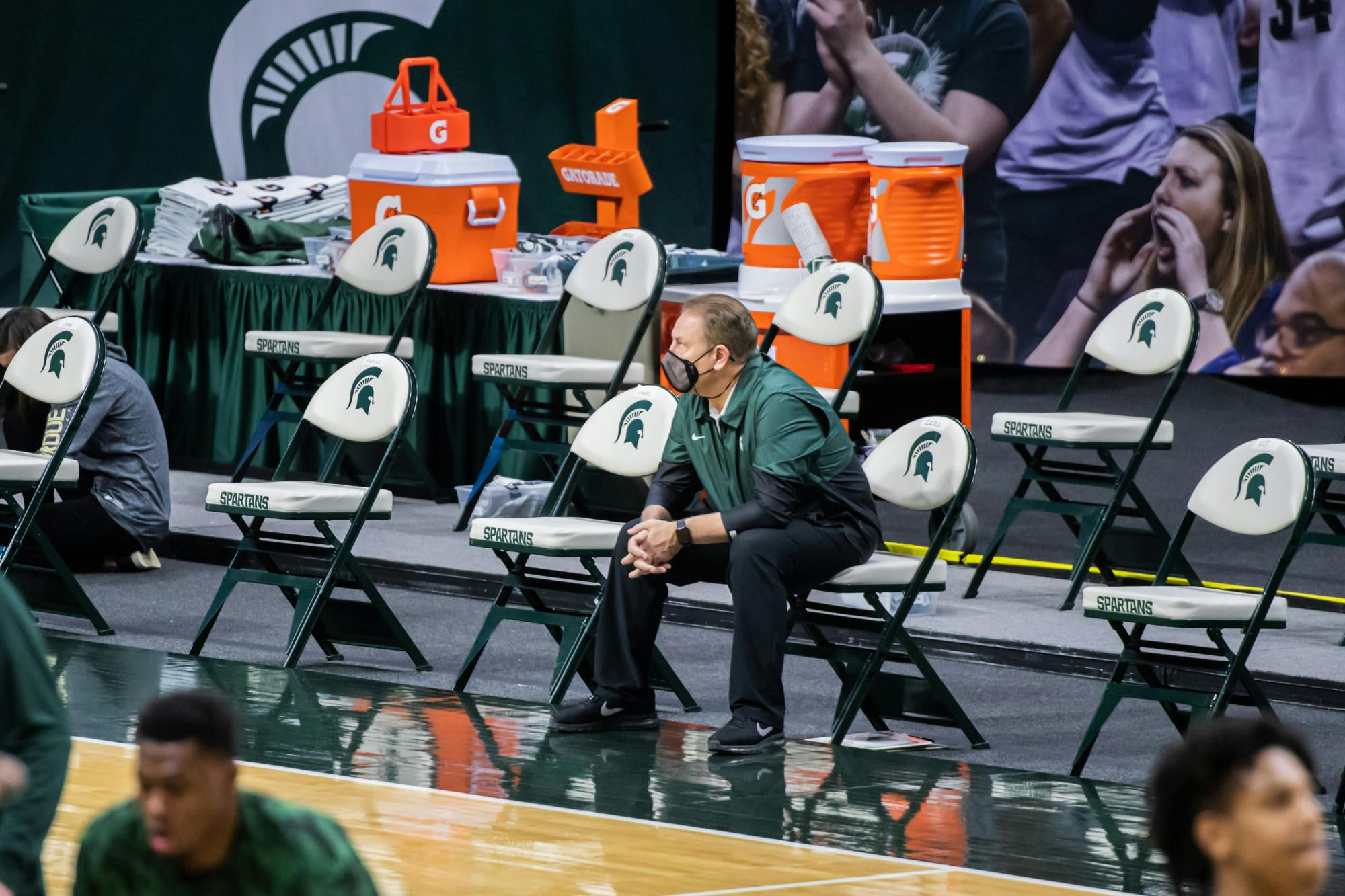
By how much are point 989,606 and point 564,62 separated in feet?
15.3

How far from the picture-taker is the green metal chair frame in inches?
324

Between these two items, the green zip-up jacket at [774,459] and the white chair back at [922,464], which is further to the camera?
the white chair back at [922,464]

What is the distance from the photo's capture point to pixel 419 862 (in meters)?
4.24

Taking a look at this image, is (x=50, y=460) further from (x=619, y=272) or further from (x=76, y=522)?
(x=619, y=272)

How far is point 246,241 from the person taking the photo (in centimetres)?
877

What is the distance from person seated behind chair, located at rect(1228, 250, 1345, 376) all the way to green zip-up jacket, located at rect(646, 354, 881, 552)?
512cm

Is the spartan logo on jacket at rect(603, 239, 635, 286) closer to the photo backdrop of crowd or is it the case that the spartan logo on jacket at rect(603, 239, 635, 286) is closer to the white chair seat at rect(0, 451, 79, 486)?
the white chair seat at rect(0, 451, 79, 486)

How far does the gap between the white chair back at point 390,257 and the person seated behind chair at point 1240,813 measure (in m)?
6.02

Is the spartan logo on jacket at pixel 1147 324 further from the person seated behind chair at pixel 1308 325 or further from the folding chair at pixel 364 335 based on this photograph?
the person seated behind chair at pixel 1308 325

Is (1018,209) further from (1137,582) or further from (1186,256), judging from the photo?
(1137,582)

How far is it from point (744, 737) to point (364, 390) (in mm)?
1745

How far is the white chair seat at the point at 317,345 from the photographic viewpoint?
7.82m

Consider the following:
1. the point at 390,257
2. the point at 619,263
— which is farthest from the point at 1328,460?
the point at 390,257

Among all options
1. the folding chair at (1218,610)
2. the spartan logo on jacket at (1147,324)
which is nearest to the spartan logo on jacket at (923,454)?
the folding chair at (1218,610)
